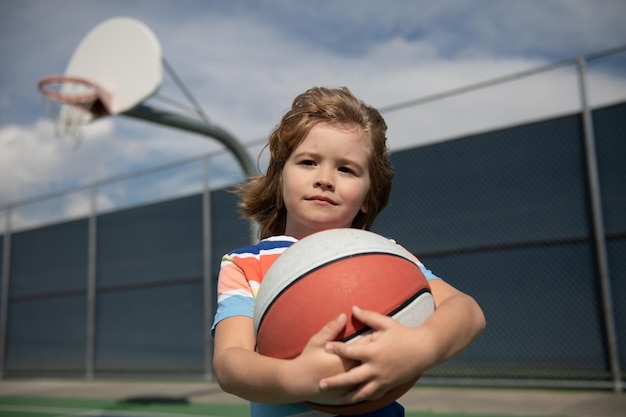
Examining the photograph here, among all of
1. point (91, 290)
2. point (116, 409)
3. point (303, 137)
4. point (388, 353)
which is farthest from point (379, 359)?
point (91, 290)

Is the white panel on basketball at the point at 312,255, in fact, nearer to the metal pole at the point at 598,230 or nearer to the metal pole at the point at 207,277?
the metal pole at the point at 598,230

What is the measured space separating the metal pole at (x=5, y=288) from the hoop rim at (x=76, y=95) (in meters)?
6.53

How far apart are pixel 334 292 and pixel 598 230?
6.72 metres

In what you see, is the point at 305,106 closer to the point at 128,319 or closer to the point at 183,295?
the point at 183,295

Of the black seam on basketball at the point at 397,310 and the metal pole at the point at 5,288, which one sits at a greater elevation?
the metal pole at the point at 5,288

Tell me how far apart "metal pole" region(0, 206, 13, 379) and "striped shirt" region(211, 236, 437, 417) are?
1456 centimetres

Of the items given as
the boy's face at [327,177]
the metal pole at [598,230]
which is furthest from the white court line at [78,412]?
the boy's face at [327,177]

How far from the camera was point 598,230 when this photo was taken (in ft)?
23.6

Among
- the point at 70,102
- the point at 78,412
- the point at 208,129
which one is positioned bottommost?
the point at 78,412

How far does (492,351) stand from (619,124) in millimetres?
3232

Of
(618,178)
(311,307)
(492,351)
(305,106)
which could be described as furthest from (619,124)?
(311,307)

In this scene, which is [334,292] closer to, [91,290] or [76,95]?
[76,95]

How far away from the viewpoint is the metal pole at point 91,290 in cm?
1234

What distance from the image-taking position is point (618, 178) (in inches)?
284
